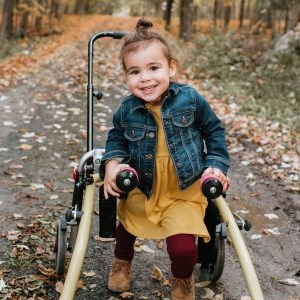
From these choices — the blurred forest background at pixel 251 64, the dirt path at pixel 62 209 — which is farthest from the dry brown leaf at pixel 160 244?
the blurred forest background at pixel 251 64

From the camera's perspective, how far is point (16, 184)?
5.25m

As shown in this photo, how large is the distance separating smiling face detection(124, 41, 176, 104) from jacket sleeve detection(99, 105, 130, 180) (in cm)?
22

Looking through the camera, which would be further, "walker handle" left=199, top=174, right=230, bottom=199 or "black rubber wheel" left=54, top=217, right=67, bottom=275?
"black rubber wheel" left=54, top=217, right=67, bottom=275

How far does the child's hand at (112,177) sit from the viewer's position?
2.63 m

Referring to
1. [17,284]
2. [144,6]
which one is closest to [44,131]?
[17,284]

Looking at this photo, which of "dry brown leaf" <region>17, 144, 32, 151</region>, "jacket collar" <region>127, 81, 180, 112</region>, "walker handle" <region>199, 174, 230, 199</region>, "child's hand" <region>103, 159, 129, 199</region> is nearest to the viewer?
"walker handle" <region>199, 174, 230, 199</region>

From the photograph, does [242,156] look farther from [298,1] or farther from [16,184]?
[298,1]

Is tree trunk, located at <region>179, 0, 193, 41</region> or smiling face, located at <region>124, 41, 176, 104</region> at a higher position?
tree trunk, located at <region>179, 0, 193, 41</region>

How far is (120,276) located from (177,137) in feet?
3.63

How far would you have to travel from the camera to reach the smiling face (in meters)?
2.76

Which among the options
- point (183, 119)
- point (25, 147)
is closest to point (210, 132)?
point (183, 119)

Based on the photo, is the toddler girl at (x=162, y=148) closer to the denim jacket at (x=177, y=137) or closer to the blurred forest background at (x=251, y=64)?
the denim jacket at (x=177, y=137)

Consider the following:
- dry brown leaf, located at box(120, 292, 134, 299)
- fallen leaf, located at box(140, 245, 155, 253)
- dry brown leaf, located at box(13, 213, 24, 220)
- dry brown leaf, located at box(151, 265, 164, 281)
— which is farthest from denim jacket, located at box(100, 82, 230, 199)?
dry brown leaf, located at box(13, 213, 24, 220)

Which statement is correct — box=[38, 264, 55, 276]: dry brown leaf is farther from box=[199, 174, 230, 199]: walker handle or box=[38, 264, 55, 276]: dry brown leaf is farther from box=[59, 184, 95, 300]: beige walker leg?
box=[199, 174, 230, 199]: walker handle
